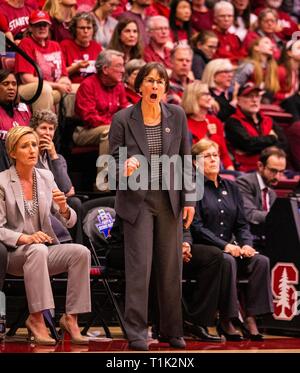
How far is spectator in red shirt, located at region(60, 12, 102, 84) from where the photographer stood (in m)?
9.55

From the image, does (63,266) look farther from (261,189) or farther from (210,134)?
(210,134)

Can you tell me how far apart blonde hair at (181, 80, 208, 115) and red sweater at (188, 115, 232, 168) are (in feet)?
0.42

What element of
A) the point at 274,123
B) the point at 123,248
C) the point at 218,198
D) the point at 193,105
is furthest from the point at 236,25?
the point at 123,248

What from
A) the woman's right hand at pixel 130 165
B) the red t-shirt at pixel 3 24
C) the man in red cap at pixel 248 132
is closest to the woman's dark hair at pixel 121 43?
the man in red cap at pixel 248 132

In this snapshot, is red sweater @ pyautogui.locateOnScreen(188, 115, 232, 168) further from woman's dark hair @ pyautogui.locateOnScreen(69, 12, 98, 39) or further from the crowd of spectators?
woman's dark hair @ pyautogui.locateOnScreen(69, 12, 98, 39)

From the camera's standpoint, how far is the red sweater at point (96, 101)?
28.8 ft

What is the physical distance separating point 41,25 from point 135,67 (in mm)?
859

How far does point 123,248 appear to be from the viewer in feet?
23.0

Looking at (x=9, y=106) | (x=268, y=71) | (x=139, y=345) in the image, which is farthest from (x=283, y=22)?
(x=139, y=345)

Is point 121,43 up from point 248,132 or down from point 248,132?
up

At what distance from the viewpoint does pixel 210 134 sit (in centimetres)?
961

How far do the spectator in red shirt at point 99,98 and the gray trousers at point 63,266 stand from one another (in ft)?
6.87

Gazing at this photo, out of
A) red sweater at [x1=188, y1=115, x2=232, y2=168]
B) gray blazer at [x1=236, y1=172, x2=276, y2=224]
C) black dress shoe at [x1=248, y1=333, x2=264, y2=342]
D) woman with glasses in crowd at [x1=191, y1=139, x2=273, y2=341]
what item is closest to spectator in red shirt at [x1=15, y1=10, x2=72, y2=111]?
red sweater at [x1=188, y1=115, x2=232, y2=168]

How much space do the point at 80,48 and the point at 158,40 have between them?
104 cm
